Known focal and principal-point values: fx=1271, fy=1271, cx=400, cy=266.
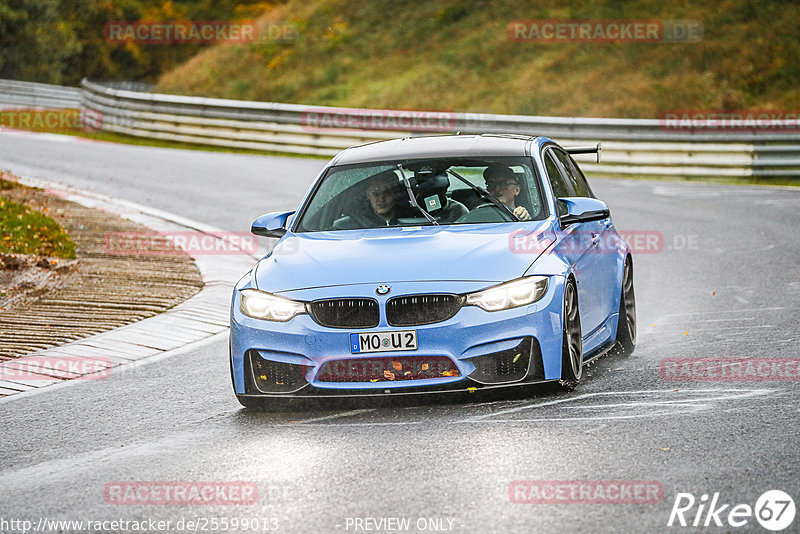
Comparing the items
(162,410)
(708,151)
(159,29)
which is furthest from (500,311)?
(159,29)

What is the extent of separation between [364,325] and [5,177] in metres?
14.9

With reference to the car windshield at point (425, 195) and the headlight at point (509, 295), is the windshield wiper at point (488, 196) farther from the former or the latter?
the headlight at point (509, 295)

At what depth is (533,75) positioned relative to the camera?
4056 centimetres

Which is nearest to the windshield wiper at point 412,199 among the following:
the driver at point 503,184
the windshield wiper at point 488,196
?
the windshield wiper at point 488,196

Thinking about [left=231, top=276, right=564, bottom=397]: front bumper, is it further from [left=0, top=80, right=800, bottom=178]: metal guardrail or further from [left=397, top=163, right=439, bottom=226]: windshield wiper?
[left=0, top=80, right=800, bottom=178]: metal guardrail

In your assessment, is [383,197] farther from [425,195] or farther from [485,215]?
[485,215]

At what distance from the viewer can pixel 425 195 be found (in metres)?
8.76

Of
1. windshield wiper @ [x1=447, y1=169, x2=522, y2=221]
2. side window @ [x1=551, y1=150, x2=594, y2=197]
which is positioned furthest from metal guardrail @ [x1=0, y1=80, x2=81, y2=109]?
windshield wiper @ [x1=447, y1=169, x2=522, y2=221]

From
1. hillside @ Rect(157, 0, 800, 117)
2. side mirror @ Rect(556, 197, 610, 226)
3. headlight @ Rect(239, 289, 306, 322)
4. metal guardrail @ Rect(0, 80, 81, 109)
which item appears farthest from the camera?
metal guardrail @ Rect(0, 80, 81, 109)

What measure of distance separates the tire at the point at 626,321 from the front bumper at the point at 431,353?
6.73 ft

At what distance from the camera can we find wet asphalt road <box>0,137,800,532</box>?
554 centimetres

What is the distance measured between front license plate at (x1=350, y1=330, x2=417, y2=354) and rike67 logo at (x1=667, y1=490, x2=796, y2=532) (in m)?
2.16

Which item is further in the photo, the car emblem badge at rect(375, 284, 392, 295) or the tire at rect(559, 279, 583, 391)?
the tire at rect(559, 279, 583, 391)

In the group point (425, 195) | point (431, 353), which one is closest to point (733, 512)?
point (431, 353)
